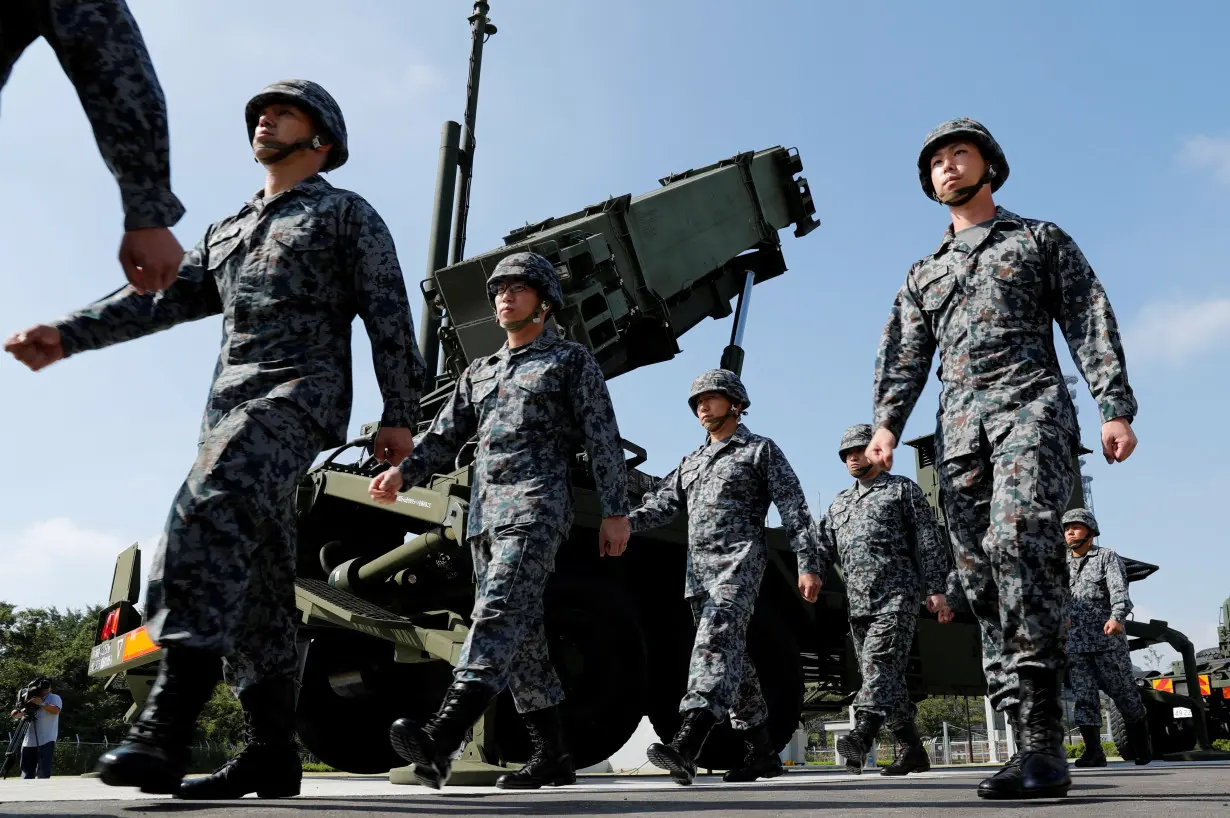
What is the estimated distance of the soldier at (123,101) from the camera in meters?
1.94

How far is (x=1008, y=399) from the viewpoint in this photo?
10.8ft

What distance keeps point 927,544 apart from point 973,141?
3.39 meters

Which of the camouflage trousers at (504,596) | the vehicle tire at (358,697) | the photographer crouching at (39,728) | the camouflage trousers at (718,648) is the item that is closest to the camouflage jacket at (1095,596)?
the camouflage trousers at (718,648)

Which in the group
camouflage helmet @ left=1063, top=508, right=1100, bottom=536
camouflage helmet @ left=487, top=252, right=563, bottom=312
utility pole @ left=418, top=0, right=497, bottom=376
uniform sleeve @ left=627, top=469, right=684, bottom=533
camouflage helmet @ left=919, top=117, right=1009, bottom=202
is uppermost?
utility pole @ left=418, top=0, right=497, bottom=376

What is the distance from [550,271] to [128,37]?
2.35m

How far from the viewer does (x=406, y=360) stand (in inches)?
121

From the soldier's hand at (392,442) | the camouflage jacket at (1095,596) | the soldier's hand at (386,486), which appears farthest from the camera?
the camouflage jacket at (1095,596)

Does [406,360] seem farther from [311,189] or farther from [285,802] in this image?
[285,802]

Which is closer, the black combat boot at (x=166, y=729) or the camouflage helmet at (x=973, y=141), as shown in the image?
the black combat boot at (x=166, y=729)

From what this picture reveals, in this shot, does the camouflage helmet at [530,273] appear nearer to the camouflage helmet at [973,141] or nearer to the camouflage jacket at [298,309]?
the camouflage jacket at [298,309]

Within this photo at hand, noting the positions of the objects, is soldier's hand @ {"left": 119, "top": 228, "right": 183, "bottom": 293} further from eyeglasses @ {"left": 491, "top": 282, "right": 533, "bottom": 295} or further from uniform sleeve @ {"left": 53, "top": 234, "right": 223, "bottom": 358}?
eyeglasses @ {"left": 491, "top": 282, "right": 533, "bottom": 295}

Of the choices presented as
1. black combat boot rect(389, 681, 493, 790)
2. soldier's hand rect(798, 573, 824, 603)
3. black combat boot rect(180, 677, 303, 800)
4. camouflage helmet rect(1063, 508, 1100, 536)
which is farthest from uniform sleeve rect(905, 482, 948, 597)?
black combat boot rect(180, 677, 303, 800)

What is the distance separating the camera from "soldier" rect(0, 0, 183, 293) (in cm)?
194

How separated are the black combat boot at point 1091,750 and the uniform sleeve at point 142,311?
669 cm
